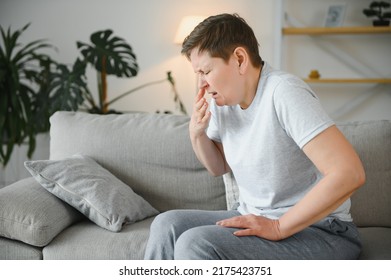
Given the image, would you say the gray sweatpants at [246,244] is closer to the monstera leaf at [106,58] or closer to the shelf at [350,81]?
the monstera leaf at [106,58]

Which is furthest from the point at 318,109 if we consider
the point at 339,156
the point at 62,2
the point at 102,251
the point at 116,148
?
the point at 62,2

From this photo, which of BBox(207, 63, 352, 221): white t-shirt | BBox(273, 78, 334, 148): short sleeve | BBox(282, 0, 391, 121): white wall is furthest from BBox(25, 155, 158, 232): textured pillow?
BBox(282, 0, 391, 121): white wall

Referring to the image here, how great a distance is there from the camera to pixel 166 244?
1546 millimetres

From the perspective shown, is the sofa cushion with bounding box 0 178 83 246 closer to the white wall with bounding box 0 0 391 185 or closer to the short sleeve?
the short sleeve

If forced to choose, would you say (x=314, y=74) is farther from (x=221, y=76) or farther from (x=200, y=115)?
(x=221, y=76)

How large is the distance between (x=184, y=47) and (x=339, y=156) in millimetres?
491

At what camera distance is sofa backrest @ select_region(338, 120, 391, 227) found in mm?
2027

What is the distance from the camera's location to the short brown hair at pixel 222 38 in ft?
4.89

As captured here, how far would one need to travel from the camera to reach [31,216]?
1.86 metres

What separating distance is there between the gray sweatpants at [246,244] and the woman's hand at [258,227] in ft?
0.04

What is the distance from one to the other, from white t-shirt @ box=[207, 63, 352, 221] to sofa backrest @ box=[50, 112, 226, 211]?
20.8 inches

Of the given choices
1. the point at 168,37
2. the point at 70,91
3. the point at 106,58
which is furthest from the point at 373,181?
the point at 168,37

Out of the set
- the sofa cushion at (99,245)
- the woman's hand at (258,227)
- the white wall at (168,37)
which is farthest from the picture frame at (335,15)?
the woman's hand at (258,227)

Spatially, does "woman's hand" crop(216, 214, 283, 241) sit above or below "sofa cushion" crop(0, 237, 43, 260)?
above
